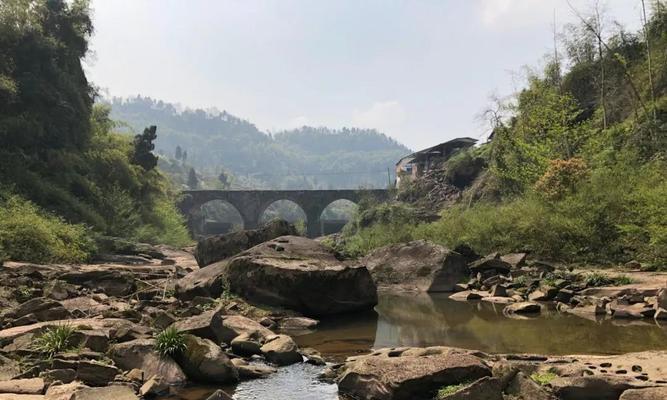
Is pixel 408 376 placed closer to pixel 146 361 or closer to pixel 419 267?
pixel 146 361

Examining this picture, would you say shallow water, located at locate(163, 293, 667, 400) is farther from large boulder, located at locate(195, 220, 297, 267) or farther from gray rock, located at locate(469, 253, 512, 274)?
large boulder, located at locate(195, 220, 297, 267)

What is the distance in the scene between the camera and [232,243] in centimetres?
1723

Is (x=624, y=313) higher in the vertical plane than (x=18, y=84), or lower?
lower

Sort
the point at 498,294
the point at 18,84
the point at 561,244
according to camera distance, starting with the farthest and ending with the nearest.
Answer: the point at 18,84 → the point at 561,244 → the point at 498,294

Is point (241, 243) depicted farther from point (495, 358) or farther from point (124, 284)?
point (495, 358)

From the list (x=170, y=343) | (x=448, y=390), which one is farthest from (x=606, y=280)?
(x=170, y=343)

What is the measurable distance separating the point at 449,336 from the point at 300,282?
3640 mm

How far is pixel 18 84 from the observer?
79.8 feet

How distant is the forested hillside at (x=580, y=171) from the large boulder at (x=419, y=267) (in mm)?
4179

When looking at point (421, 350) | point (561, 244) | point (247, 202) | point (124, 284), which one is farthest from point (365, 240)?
point (247, 202)

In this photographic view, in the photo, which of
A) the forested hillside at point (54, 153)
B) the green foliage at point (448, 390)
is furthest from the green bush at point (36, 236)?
the green foliage at point (448, 390)

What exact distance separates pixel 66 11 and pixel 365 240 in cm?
2208

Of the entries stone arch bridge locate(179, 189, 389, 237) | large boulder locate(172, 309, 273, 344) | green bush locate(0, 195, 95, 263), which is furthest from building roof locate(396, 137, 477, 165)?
large boulder locate(172, 309, 273, 344)

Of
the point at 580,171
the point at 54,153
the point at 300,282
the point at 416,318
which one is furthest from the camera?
the point at 54,153
